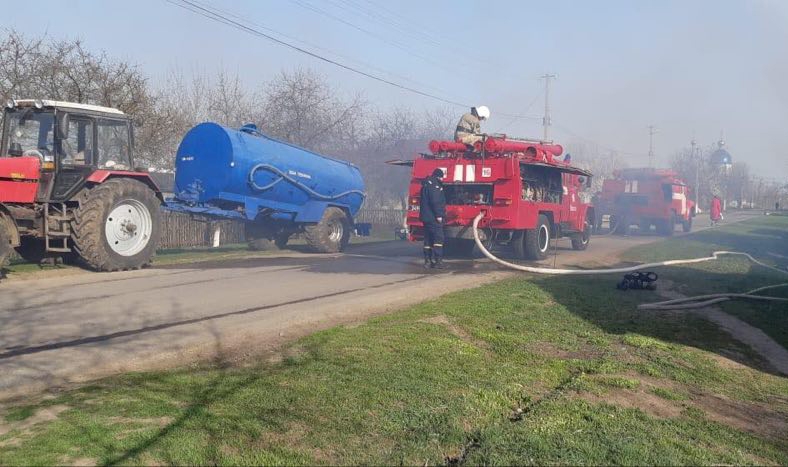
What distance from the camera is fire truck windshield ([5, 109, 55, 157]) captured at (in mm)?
12555

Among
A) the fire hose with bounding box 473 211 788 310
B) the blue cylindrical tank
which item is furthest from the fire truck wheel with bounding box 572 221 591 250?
the blue cylindrical tank

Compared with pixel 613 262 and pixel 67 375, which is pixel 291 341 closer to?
pixel 67 375

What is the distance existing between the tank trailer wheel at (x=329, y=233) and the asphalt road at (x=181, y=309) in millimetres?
4014

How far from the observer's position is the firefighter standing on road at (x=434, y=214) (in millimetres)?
14461

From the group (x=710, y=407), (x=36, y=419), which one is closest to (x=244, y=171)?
(x=36, y=419)

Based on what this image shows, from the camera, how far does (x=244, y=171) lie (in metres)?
16.3

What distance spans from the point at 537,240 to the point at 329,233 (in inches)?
253

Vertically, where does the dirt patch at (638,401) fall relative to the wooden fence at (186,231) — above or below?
below

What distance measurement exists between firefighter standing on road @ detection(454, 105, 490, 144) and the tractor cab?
7.80m

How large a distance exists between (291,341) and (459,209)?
9176mm

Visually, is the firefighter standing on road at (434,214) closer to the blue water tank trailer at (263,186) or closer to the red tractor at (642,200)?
the blue water tank trailer at (263,186)

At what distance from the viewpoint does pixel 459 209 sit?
15.8 meters

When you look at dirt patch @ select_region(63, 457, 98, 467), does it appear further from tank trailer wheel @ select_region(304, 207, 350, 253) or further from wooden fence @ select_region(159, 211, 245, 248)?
wooden fence @ select_region(159, 211, 245, 248)

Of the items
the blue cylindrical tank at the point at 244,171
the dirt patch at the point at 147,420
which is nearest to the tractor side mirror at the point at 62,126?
the blue cylindrical tank at the point at 244,171
